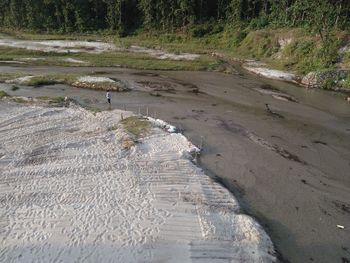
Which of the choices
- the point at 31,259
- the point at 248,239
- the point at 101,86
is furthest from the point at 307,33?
the point at 31,259

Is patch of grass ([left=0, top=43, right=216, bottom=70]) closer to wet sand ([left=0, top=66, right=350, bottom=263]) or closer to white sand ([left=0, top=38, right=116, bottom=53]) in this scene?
white sand ([left=0, top=38, right=116, bottom=53])

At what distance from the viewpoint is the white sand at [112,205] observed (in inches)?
595

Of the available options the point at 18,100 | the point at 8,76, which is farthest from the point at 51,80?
the point at 18,100

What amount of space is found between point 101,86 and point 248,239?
92.1ft

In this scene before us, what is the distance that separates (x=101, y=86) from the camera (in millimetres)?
40156

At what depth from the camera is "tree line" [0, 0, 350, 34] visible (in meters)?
51.1

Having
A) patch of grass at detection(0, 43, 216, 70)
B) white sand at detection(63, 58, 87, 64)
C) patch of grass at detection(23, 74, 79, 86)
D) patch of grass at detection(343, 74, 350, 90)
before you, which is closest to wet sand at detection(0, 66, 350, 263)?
patch of grass at detection(23, 74, 79, 86)

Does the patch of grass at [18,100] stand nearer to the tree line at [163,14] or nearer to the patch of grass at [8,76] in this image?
the patch of grass at [8,76]

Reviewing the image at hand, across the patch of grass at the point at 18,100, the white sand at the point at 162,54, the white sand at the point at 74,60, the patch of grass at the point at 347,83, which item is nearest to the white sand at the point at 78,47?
the white sand at the point at 162,54

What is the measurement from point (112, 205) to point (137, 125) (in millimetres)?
10734

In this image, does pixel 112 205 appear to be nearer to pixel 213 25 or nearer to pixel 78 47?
pixel 78 47

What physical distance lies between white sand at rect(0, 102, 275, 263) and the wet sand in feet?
5.40

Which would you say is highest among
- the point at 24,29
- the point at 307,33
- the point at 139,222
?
the point at 307,33

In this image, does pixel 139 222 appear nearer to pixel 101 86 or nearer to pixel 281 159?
pixel 281 159
